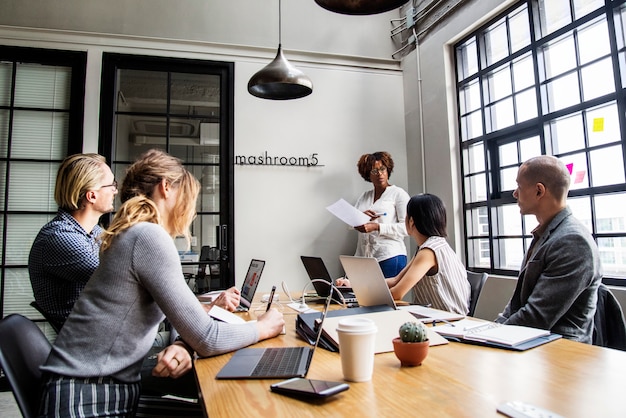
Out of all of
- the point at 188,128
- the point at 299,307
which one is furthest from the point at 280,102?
the point at 299,307

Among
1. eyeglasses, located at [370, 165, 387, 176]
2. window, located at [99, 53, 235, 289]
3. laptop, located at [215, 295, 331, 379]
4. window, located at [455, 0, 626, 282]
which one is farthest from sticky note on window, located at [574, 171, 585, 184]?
window, located at [99, 53, 235, 289]

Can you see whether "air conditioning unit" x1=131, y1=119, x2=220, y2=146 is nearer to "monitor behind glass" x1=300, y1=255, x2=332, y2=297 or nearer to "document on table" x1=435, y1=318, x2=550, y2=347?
"monitor behind glass" x1=300, y1=255, x2=332, y2=297

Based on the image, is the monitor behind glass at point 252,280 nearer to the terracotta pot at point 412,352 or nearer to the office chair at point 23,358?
the office chair at point 23,358

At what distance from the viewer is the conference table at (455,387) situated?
0.78 m

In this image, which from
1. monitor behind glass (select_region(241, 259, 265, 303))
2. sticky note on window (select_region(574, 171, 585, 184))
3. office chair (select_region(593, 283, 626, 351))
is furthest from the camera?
sticky note on window (select_region(574, 171, 585, 184))

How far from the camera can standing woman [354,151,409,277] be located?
3.50 meters

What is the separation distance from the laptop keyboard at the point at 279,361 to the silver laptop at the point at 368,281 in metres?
0.45

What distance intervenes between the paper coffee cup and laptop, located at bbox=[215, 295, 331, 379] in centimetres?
10

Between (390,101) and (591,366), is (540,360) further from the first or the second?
(390,101)

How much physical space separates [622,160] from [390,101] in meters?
2.40

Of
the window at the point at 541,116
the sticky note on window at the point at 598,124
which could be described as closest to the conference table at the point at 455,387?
the window at the point at 541,116

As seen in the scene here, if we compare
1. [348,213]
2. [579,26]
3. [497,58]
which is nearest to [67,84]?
[348,213]

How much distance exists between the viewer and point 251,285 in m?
2.27

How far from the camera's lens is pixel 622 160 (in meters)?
2.35
